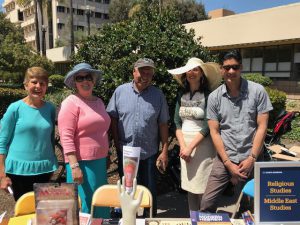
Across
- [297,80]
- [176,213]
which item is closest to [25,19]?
[297,80]

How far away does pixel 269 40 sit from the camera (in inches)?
661

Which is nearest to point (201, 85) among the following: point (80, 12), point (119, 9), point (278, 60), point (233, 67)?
point (233, 67)

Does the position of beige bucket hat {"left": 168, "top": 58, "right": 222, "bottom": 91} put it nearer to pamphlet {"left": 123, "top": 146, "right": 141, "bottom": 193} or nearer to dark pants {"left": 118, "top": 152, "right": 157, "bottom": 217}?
dark pants {"left": 118, "top": 152, "right": 157, "bottom": 217}

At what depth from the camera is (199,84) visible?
11.0 ft

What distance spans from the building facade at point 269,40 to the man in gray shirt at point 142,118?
14.3m

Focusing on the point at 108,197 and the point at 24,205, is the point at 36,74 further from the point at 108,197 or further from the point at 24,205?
the point at 108,197

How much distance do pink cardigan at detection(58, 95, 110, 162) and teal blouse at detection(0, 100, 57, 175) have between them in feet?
0.55

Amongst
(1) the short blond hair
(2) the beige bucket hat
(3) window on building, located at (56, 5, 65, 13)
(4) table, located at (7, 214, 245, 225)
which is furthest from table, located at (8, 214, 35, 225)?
(3) window on building, located at (56, 5, 65, 13)

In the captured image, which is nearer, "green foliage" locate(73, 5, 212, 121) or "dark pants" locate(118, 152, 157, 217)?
"dark pants" locate(118, 152, 157, 217)

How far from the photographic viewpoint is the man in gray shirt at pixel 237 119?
2944mm

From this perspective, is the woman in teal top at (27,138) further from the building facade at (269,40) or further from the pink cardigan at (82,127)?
the building facade at (269,40)

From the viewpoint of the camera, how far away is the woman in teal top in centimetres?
280

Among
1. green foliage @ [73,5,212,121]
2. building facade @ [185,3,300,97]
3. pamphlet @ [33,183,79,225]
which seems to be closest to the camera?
pamphlet @ [33,183,79,225]

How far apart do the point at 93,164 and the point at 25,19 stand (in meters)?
67.2
